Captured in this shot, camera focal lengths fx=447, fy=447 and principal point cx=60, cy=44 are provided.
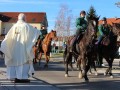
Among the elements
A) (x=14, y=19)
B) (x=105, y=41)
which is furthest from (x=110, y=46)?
(x=14, y=19)

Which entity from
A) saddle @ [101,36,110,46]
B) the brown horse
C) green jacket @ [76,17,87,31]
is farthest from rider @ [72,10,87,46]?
the brown horse

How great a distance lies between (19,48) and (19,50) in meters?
0.07

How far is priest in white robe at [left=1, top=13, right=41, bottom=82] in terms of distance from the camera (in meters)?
15.3

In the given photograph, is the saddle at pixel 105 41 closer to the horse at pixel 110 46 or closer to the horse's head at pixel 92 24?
the horse at pixel 110 46

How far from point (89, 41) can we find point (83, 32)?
1287mm

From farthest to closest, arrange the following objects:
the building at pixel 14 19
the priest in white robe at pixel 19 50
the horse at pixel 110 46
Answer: the building at pixel 14 19 → the horse at pixel 110 46 → the priest in white robe at pixel 19 50

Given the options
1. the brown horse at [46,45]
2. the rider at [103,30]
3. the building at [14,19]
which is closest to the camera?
the rider at [103,30]

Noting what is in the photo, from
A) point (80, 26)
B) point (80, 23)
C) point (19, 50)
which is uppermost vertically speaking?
point (80, 23)

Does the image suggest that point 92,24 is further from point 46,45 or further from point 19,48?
point 46,45

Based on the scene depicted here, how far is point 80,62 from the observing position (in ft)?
59.4

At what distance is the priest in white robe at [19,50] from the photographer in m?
15.3

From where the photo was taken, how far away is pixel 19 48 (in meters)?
15.4

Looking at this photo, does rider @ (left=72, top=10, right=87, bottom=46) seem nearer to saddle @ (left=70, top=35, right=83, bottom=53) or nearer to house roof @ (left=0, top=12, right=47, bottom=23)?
saddle @ (left=70, top=35, right=83, bottom=53)

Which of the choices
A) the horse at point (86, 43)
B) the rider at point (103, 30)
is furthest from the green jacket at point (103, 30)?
the horse at point (86, 43)
